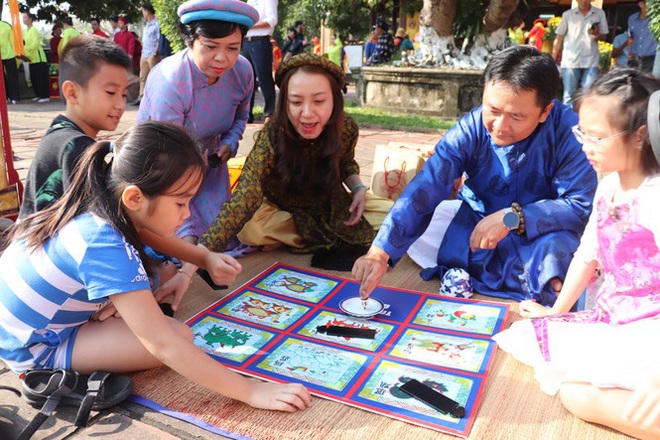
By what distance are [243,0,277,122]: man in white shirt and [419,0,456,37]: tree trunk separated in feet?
9.91

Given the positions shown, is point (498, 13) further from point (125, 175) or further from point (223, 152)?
point (125, 175)

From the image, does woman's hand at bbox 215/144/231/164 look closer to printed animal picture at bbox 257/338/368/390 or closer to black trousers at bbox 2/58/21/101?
printed animal picture at bbox 257/338/368/390

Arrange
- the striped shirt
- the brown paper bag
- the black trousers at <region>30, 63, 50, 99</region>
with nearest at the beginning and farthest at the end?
the striped shirt, the brown paper bag, the black trousers at <region>30, 63, 50, 99</region>

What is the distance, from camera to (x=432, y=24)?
7852mm

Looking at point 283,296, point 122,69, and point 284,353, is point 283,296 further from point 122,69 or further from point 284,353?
point 122,69

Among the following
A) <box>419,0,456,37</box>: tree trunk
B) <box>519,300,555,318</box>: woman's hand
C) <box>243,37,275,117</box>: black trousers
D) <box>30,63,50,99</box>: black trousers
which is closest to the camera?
<box>519,300,555,318</box>: woman's hand

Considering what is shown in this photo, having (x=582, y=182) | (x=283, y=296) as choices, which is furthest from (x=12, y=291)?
(x=582, y=182)

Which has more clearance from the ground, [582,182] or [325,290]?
[582,182]

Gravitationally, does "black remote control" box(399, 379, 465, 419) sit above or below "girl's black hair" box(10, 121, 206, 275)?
below

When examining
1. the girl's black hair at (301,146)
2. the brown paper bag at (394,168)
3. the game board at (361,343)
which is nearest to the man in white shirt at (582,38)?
the brown paper bag at (394,168)

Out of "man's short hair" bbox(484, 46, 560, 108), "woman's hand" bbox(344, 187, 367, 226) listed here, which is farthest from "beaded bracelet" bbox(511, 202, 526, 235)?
"woman's hand" bbox(344, 187, 367, 226)

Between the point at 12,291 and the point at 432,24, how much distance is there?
7.47 m

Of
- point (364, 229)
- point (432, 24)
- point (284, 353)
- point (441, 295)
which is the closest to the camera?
point (284, 353)

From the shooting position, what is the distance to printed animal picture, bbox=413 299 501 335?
6.31 feet
